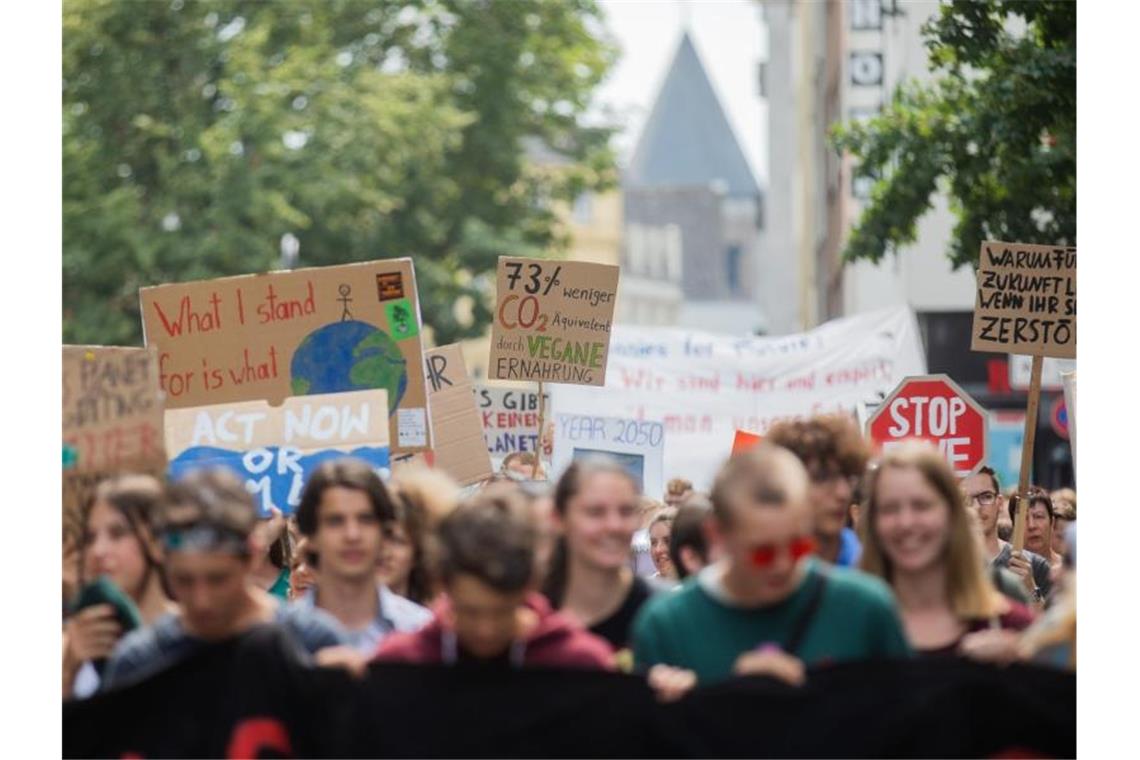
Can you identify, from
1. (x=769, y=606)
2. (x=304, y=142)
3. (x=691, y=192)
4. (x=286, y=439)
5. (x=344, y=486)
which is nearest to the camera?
(x=769, y=606)

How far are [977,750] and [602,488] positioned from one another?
1153 millimetres

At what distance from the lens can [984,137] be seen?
17469 mm

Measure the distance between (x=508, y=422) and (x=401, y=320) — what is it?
493cm

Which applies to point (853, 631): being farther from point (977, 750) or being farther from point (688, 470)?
point (688, 470)

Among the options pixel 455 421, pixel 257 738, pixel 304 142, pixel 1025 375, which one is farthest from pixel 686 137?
pixel 257 738

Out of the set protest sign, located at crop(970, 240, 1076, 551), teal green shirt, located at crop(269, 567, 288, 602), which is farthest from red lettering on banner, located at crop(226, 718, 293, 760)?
protest sign, located at crop(970, 240, 1076, 551)

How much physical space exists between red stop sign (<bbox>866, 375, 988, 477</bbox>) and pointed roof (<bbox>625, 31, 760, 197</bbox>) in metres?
104

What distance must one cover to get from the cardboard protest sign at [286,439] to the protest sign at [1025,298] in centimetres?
411

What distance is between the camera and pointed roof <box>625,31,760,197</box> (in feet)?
389

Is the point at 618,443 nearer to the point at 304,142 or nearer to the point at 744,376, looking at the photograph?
the point at 744,376

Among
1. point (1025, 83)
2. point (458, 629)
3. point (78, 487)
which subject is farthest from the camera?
point (1025, 83)

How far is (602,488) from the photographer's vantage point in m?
6.45

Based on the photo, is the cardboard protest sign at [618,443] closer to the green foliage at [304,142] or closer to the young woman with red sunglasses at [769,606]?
the young woman with red sunglasses at [769,606]

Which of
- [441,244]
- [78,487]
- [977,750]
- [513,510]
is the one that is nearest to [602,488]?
[513,510]
